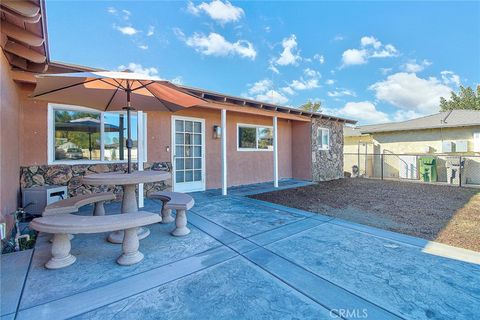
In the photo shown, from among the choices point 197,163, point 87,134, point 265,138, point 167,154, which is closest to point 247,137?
point 265,138

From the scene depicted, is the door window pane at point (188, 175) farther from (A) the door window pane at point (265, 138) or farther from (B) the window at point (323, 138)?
(B) the window at point (323, 138)

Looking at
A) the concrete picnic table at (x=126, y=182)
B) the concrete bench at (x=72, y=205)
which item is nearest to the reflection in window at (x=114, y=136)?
the concrete bench at (x=72, y=205)

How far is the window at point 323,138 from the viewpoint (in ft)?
33.6

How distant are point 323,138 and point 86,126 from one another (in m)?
9.27

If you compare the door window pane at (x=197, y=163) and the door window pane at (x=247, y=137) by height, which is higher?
the door window pane at (x=247, y=137)

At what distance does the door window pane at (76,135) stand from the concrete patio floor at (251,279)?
2254 millimetres

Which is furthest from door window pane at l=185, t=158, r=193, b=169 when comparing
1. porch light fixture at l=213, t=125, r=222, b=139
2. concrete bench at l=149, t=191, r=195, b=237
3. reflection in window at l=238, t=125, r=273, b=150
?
concrete bench at l=149, t=191, r=195, b=237

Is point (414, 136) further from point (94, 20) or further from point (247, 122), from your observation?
point (94, 20)

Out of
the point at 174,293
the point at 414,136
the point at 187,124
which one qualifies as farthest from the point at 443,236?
the point at 414,136

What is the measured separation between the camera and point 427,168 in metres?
10.8

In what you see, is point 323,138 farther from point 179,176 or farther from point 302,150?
point 179,176

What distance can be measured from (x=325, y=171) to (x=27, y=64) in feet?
34.2

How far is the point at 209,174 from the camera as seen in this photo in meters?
7.42

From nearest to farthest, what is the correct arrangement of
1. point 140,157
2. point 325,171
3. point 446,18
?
point 140,157 → point 446,18 → point 325,171
